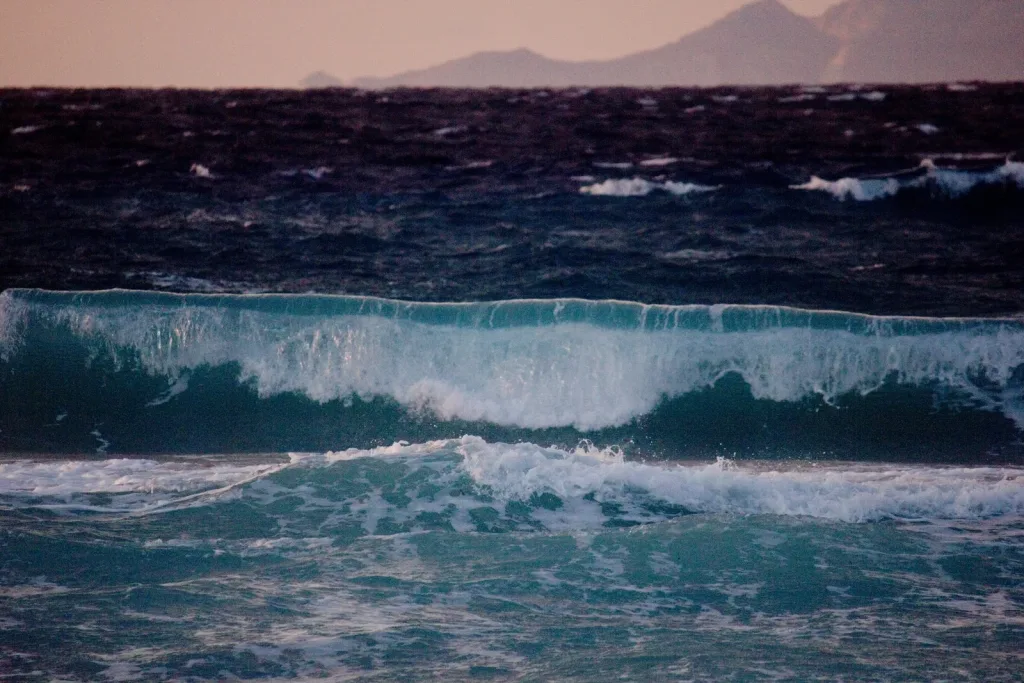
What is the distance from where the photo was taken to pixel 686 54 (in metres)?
11.8

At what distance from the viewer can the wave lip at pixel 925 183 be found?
12656mm

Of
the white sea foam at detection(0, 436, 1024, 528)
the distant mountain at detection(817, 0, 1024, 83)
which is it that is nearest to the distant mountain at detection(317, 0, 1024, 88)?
the distant mountain at detection(817, 0, 1024, 83)

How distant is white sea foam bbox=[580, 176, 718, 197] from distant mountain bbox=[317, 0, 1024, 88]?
5.16 ft

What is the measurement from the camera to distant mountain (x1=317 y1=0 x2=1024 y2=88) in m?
11.3

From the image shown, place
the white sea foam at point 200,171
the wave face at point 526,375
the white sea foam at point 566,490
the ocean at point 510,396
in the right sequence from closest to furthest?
the ocean at point 510,396 → the white sea foam at point 566,490 → the wave face at point 526,375 → the white sea foam at point 200,171

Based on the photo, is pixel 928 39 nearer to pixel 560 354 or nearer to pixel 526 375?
pixel 560 354

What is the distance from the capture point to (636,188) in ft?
43.3

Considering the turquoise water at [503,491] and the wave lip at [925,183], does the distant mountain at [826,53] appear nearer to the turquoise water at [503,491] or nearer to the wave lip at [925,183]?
the wave lip at [925,183]

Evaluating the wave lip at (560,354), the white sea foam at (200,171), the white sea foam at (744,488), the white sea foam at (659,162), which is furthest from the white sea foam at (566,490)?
the white sea foam at (659,162)

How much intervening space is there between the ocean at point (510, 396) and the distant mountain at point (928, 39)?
5.11 ft

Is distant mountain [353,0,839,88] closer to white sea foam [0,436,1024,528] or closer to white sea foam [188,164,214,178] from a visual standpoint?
white sea foam [188,164,214,178]

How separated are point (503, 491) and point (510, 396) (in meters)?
2.42

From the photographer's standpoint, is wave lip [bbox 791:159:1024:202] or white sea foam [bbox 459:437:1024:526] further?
wave lip [bbox 791:159:1024:202]

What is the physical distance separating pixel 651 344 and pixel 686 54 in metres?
5.45
